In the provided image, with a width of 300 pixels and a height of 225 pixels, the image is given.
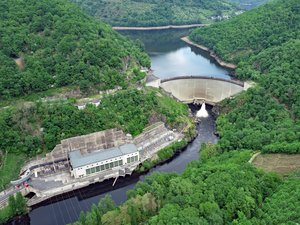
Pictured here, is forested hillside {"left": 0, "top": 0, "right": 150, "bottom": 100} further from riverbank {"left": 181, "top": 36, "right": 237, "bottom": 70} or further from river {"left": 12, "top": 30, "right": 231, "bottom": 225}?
riverbank {"left": 181, "top": 36, "right": 237, "bottom": 70}

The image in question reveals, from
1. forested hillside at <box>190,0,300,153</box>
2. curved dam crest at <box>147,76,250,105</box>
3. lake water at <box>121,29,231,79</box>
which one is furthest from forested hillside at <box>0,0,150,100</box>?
forested hillside at <box>190,0,300,153</box>

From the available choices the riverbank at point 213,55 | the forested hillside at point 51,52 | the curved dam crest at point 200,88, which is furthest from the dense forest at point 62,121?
the riverbank at point 213,55

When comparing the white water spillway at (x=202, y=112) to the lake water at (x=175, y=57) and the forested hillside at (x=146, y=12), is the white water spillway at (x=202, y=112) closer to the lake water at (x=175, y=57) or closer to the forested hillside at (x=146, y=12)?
the lake water at (x=175, y=57)

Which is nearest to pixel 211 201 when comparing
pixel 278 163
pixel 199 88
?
pixel 278 163

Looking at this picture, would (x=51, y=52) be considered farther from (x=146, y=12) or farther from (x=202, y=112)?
(x=146, y=12)

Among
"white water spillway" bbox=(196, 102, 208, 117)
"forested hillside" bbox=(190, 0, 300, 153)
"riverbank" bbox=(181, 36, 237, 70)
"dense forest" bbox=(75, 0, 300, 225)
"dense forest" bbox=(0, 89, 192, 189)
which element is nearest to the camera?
"dense forest" bbox=(75, 0, 300, 225)

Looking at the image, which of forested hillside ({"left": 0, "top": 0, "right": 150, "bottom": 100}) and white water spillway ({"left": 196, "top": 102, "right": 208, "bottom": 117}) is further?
white water spillway ({"left": 196, "top": 102, "right": 208, "bottom": 117})

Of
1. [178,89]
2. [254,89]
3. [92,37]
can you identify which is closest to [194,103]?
[178,89]
